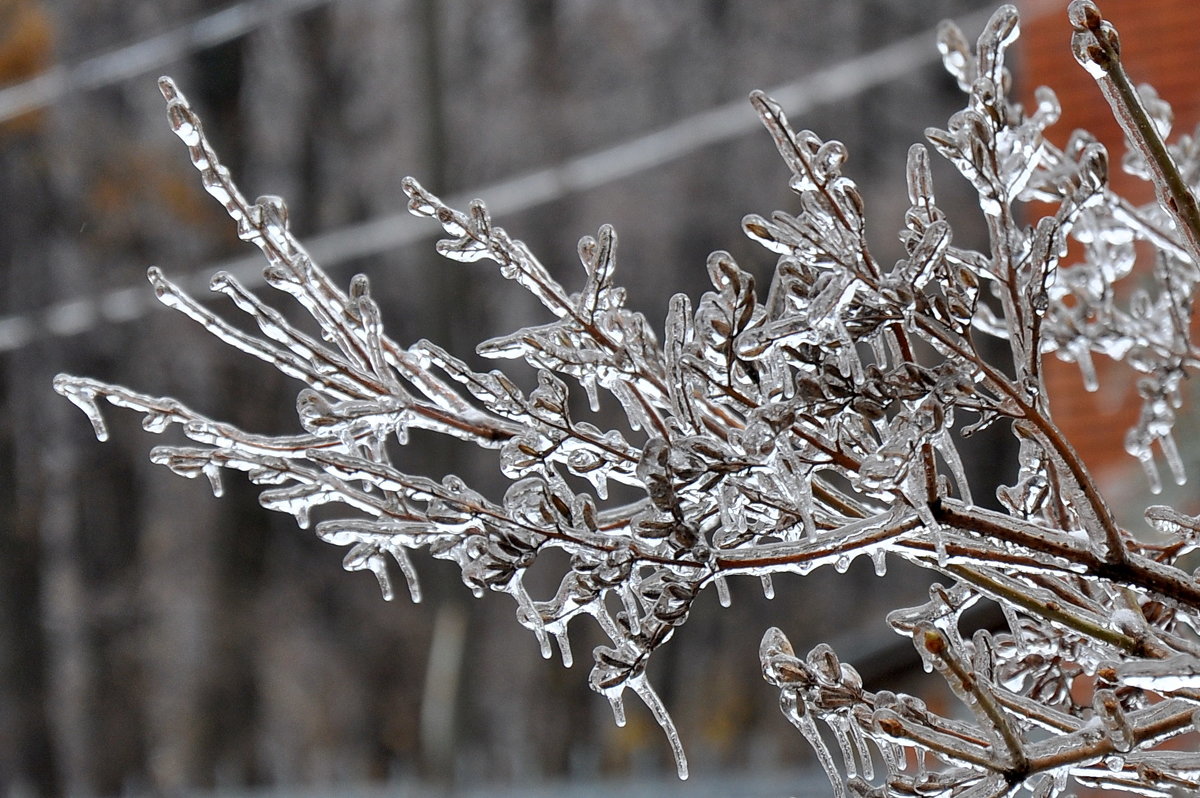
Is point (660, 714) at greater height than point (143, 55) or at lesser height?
lesser

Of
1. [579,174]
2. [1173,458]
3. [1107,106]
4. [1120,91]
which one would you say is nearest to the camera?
[1120,91]

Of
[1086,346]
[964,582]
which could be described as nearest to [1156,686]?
[964,582]

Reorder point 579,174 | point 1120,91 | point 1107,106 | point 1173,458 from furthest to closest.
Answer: point 579,174, point 1107,106, point 1173,458, point 1120,91

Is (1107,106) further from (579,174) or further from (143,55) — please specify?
(143,55)

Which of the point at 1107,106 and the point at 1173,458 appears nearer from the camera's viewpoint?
the point at 1173,458

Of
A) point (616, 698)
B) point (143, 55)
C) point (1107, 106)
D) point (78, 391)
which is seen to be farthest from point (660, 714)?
point (143, 55)

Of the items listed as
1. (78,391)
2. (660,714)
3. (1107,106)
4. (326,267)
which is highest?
(326,267)
